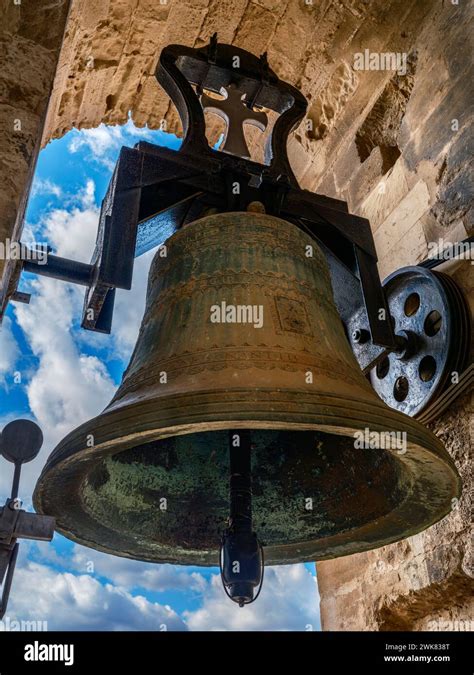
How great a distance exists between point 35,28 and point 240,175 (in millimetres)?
719

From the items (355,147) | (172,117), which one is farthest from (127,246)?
(172,117)

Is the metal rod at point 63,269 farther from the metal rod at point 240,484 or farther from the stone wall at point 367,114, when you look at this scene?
the stone wall at point 367,114

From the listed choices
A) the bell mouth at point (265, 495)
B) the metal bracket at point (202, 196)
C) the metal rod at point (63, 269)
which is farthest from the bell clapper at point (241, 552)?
the metal rod at point (63, 269)

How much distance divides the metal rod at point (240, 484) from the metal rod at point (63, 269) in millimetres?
640

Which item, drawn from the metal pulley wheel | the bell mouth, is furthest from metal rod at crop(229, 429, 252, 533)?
the metal pulley wheel

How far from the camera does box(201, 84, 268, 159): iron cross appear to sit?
2.38m

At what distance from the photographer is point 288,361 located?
1.45 metres

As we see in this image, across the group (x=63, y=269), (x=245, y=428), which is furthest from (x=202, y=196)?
(x=245, y=428)

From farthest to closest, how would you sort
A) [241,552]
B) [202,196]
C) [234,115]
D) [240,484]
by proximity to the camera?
[234,115] < [202,196] < [240,484] < [241,552]

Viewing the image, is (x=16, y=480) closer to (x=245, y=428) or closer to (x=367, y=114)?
(x=245, y=428)

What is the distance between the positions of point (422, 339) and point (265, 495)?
2.67 feet

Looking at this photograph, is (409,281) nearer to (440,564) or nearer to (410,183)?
(410,183)

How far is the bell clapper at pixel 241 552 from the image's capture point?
1.43 meters

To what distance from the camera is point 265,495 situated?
1852mm
